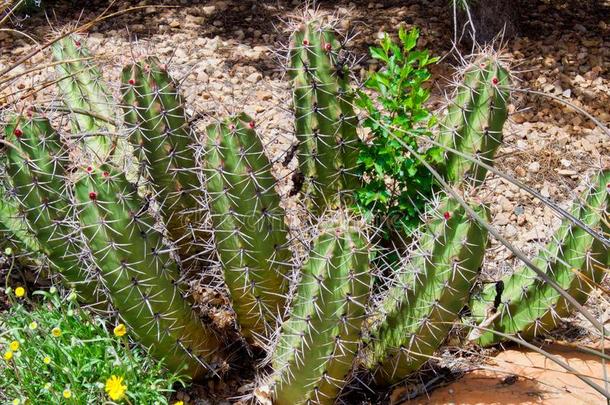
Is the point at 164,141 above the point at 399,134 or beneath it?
above

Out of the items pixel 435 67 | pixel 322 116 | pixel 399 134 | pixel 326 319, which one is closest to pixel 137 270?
pixel 326 319

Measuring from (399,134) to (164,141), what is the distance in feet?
2.96

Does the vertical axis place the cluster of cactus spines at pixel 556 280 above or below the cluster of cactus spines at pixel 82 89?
below

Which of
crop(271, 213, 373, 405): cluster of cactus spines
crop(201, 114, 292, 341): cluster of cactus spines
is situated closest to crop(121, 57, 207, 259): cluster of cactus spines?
crop(201, 114, 292, 341): cluster of cactus spines

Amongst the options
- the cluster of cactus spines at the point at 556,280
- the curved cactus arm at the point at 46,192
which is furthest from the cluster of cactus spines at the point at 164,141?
the cluster of cactus spines at the point at 556,280

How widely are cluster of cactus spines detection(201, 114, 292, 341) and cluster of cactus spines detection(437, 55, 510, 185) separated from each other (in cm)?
74

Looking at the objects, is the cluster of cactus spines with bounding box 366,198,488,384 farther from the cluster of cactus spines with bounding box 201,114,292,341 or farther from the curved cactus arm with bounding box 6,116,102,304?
the curved cactus arm with bounding box 6,116,102,304

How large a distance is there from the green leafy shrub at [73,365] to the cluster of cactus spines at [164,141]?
492 mm

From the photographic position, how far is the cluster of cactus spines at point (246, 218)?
2521 millimetres

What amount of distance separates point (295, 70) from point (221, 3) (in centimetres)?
310

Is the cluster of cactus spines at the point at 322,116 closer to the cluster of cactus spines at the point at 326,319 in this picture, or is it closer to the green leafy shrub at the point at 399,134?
the green leafy shrub at the point at 399,134

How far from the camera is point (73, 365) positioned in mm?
2842

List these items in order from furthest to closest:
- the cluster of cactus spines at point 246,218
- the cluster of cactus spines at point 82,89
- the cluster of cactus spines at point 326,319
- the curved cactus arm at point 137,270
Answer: the cluster of cactus spines at point 82,89, the cluster of cactus spines at point 246,218, the curved cactus arm at point 137,270, the cluster of cactus spines at point 326,319

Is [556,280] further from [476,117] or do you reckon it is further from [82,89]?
[82,89]
